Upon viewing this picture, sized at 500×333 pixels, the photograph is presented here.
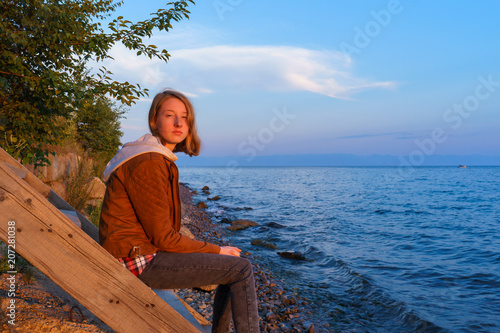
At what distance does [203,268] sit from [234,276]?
242 mm

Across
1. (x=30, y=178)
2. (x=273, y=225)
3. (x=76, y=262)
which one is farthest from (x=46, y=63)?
(x=273, y=225)

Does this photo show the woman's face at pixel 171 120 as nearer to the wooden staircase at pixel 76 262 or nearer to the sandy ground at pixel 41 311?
the wooden staircase at pixel 76 262

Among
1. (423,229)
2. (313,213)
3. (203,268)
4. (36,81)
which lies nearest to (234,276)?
(203,268)

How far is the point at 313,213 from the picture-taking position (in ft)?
74.1

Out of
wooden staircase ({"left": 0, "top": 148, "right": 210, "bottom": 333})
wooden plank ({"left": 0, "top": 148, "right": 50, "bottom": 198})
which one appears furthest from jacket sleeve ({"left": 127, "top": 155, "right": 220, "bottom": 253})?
wooden plank ({"left": 0, "top": 148, "right": 50, "bottom": 198})

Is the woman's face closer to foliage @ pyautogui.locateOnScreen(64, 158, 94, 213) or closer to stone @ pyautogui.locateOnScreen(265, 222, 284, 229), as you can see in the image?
foliage @ pyautogui.locateOnScreen(64, 158, 94, 213)

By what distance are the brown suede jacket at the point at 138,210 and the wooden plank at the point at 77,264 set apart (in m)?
0.30

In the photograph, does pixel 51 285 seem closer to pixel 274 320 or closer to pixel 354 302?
pixel 274 320

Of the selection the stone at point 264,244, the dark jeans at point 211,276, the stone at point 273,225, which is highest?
the dark jeans at point 211,276

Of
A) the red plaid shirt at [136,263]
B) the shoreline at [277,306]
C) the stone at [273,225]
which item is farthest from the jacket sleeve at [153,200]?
the stone at [273,225]

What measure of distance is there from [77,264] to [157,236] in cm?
51

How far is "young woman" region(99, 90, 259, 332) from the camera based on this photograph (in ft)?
7.36

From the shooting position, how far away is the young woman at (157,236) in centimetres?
224

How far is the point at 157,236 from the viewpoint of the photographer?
7.42 ft
